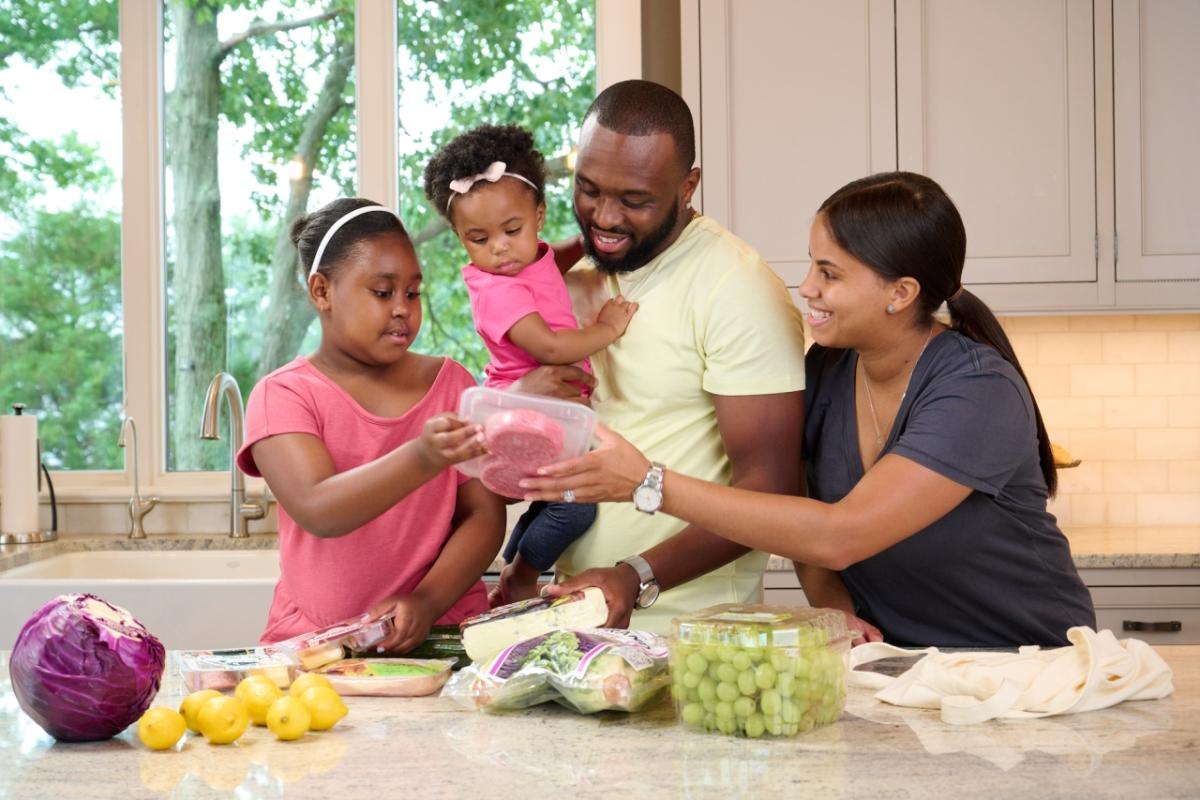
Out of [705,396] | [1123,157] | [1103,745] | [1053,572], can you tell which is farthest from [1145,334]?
[1103,745]

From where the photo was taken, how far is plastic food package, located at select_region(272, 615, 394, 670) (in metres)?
1.60

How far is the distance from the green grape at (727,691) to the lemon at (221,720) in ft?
1.62

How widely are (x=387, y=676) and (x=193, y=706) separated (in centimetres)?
26

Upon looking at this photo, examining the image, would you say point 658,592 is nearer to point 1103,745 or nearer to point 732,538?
point 732,538

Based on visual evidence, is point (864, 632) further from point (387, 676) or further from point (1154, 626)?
point (1154, 626)

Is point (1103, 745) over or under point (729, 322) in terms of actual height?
under

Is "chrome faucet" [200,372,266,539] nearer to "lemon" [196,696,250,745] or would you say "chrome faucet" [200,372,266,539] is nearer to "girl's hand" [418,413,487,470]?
"girl's hand" [418,413,487,470]

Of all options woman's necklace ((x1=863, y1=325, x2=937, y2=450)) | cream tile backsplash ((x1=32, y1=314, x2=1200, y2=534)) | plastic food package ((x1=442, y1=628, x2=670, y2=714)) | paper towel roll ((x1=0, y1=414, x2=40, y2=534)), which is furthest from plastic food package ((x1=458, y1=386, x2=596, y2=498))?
cream tile backsplash ((x1=32, y1=314, x2=1200, y2=534))

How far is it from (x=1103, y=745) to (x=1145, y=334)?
2.73m

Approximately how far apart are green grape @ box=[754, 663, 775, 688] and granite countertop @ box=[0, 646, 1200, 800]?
0.20ft

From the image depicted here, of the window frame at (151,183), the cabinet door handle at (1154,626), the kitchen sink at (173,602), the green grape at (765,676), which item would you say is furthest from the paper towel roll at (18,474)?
the cabinet door handle at (1154,626)

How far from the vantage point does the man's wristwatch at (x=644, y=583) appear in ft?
5.86

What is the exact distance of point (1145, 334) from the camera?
12.3 ft

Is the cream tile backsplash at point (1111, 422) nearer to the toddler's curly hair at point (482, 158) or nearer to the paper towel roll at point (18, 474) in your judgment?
the paper towel roll at point (18, 474)
